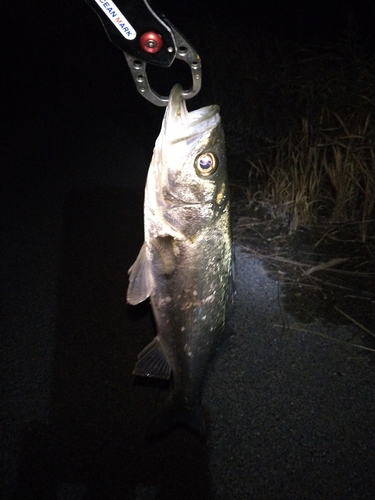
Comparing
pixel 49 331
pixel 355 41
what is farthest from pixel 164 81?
pixel 49 331

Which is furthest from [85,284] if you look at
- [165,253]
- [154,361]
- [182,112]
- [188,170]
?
[182,112]

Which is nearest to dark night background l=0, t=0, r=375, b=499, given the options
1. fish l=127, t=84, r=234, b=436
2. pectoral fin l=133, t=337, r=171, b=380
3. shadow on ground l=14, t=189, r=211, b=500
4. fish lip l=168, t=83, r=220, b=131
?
shadow on ground l=14, t=189, r=211, b=500

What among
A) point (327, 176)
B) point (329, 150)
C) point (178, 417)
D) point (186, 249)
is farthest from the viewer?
point (327, 176)

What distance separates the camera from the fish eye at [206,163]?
56.0 inches

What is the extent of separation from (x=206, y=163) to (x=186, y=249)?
36cm

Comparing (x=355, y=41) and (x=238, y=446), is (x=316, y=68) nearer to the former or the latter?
(x=355, y=41)

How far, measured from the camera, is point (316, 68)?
4719mm

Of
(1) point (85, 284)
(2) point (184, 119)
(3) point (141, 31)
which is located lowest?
(1) point (85, 284)

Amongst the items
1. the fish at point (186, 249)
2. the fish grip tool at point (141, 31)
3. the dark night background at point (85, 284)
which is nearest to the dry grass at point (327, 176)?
the dark night background at point (85, 284)

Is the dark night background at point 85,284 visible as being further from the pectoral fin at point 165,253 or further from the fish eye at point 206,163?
the pectoral fin at point 165,253

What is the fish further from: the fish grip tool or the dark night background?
the dark night background

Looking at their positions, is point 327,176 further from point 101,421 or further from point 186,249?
point 101,421

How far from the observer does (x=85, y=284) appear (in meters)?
3.35

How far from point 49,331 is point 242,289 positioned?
1.74m
